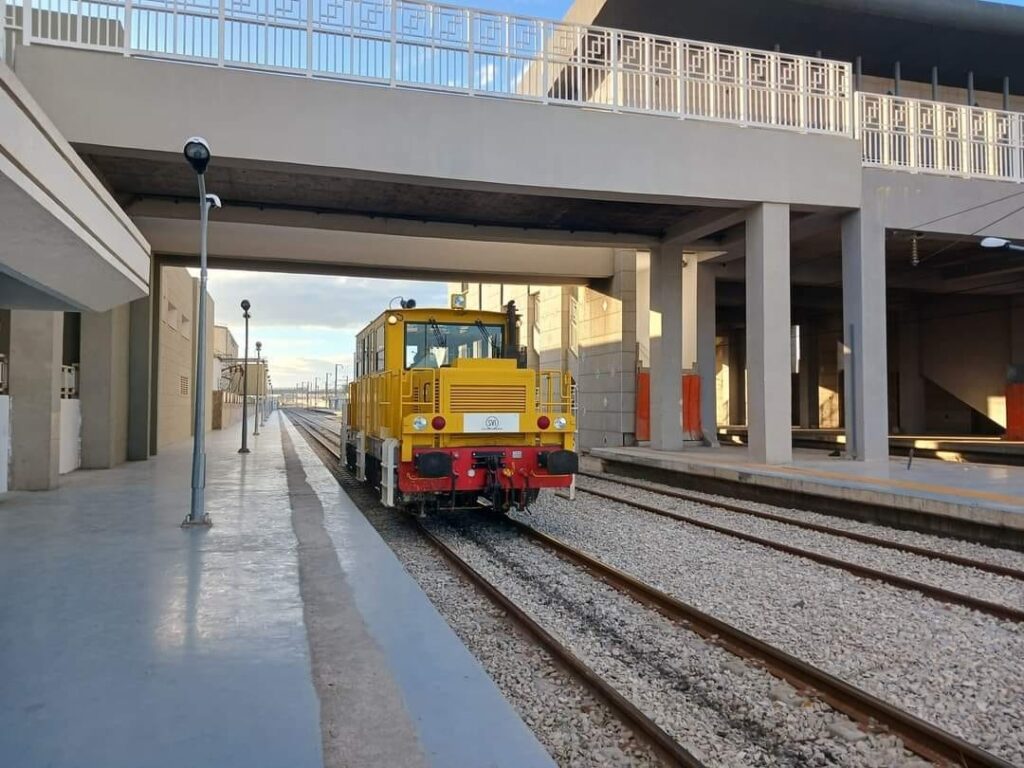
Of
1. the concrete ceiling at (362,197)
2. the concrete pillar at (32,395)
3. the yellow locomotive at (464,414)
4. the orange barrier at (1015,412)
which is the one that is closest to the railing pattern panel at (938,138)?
the concrete ceiling at (362,197)

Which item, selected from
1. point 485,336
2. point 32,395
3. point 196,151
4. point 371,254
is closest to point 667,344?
point 371,254

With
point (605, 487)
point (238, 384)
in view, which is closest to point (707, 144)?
point (605, 487)

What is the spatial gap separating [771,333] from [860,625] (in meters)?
9.22

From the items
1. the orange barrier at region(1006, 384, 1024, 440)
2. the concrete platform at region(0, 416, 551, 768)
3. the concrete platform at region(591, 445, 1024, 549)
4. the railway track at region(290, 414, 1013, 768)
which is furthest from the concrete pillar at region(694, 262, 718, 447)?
the concrete platform at region(0, 416, 551, 768)

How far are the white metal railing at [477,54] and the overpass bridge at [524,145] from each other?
0.04 meters

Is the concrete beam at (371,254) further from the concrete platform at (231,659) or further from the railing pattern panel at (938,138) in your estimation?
the concrete platform at (231,659)

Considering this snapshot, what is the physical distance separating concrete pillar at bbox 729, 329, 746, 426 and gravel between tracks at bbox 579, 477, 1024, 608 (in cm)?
2804

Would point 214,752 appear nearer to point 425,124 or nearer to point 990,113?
point 425,124

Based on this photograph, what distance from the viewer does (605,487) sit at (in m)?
15.2

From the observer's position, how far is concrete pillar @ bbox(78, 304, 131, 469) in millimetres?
15383

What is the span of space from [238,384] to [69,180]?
44.6 m

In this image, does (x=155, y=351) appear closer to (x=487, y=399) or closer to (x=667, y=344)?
(x=667, y=344)

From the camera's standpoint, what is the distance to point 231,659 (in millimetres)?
4230

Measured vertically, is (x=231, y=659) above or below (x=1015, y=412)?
below
